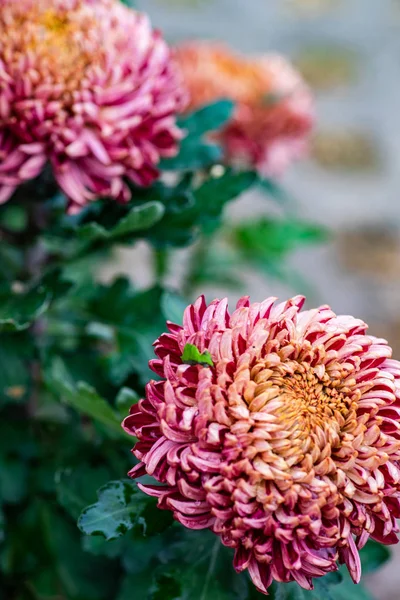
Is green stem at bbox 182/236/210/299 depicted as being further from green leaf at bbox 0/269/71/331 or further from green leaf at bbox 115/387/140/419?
green leaf at bbox 115/387/140/419

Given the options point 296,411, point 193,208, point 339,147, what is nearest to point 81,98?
point 193,208

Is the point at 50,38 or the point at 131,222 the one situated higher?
the point at 50,38

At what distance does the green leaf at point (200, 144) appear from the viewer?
→ 93 cm

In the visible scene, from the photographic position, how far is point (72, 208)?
0.78 metres

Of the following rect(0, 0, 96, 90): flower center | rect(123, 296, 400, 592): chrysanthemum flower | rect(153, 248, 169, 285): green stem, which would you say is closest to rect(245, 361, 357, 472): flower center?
rect(123, 296, 400, 592): chrysanthemum flower

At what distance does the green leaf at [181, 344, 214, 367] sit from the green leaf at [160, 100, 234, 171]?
427 millimetres

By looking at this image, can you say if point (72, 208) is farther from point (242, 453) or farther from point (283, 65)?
point (283, 65)

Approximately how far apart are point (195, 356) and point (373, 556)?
429 millimetres

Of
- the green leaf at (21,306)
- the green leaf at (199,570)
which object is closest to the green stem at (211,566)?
the green leaf at (199,570)

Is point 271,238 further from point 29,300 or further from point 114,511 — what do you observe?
point 114,511

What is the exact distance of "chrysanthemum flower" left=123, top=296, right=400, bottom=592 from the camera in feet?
1.70

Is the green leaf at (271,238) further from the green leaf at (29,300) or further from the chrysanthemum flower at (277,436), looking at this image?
the chrysanthemum flower at (277,436)

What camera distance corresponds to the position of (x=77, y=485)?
32.8 inches

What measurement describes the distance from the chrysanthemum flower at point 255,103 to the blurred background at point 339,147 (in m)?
0.10
